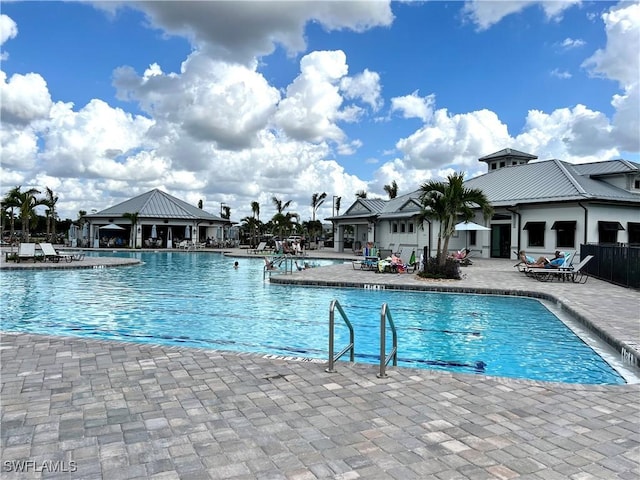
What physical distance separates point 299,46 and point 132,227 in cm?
3227

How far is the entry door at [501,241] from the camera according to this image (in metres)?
26.4

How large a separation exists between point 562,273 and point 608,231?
9676mm

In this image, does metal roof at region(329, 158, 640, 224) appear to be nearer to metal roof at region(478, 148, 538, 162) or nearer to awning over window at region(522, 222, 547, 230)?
metal roof at region(478, 148, 538, 162)

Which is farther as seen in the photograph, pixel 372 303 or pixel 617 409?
Result: pixel 372 303

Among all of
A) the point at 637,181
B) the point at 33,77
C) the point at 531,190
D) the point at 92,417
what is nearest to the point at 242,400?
the point at 92,417

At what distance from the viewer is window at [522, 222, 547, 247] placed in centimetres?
2419

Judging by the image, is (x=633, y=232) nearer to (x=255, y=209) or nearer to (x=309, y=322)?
(x=309, y=322)

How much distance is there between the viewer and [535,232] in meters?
24.6

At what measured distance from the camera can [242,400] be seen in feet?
13.1

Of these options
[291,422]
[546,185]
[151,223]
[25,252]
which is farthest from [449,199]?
[151,223]

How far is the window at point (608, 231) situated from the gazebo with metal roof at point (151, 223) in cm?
3177

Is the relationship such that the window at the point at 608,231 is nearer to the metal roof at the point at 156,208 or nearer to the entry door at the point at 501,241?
the entry door at the point at 501,241

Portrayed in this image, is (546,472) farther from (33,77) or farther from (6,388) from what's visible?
(33,77)

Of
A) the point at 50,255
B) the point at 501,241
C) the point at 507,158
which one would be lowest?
the point at 50,255
